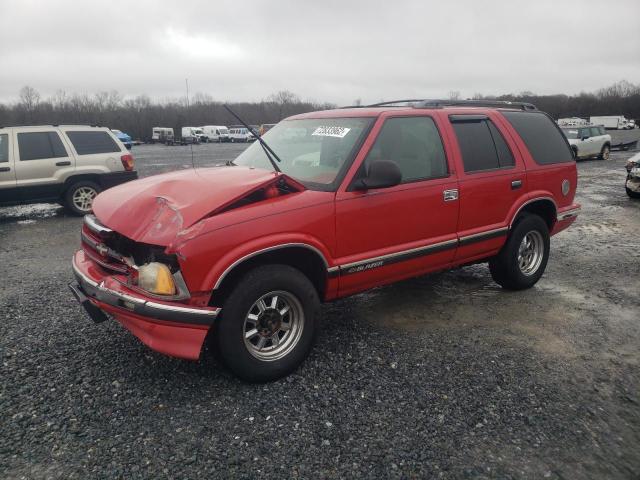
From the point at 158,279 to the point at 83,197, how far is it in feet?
25.2

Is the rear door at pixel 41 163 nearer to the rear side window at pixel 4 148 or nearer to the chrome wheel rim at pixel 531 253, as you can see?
the rear side window at pixel 4 148

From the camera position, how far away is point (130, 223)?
3.00 meters

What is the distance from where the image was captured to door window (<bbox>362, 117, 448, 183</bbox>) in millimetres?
3686

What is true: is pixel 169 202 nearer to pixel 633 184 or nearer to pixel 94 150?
pixel 94 150

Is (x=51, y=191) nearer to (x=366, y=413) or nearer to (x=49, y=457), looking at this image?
(x=49, y=457)

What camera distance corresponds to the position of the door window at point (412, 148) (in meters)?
3.69

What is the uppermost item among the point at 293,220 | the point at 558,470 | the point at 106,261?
the point at 293,220

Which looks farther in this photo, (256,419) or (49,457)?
(256,419)

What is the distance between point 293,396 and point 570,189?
3.99 metres

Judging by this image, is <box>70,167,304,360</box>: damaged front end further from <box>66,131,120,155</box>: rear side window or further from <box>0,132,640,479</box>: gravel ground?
<box>66,131,120,155</box>: rear side window

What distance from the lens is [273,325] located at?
10.5 feet

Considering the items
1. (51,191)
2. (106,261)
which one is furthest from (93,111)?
(106,261)

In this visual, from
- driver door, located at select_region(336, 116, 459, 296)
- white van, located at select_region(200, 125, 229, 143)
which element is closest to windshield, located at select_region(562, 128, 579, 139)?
driver door, located at select_region(336, 116, 459, 296)

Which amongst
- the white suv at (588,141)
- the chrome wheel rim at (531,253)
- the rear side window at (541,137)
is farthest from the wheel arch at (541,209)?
the white suv at (588,141)
